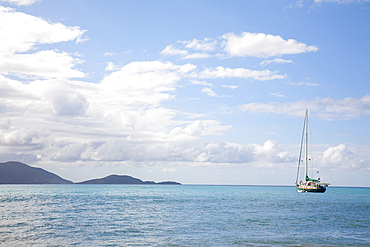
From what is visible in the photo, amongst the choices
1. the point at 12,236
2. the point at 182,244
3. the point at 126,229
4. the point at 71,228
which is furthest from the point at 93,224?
the point at 182,244

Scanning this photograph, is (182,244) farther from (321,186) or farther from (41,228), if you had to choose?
(321,186)

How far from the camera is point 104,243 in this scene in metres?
29.7

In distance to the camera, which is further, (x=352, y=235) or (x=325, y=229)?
(x=325, y=229)

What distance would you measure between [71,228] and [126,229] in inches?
277

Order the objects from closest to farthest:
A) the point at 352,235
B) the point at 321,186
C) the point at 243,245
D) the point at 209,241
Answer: the point at 243,245 → the point at 209,241 → the point at 352,235 → the point at 321,186

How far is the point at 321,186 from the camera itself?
125m

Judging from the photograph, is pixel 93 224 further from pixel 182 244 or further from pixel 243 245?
pixel 243 245

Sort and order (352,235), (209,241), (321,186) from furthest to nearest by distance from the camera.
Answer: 1. (321,186)
2. (352,235)
3. (209,241)

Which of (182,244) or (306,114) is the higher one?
(306,114)

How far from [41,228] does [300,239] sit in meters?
31.0

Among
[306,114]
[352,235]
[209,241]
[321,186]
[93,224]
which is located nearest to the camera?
[209,241]

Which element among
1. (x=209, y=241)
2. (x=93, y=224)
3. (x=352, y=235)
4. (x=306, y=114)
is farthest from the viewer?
(x=306, y=114)

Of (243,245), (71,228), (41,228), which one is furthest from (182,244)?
(41,228)

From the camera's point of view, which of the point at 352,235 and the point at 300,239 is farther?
the point at 352,235
